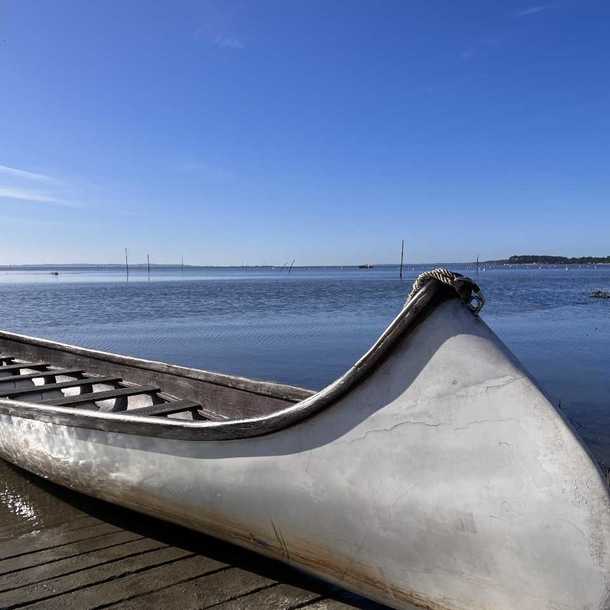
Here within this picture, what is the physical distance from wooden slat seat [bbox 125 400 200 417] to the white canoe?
145 cm

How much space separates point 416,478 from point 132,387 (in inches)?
182

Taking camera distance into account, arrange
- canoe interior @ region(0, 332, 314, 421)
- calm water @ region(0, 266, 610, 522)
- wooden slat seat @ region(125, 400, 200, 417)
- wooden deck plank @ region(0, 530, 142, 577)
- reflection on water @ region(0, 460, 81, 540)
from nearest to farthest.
A: wooden deck plank @ region(0, 530, 142, 577), reflection on water @ region(0, 460, 81, 540), wooden slat seat @ region(125, 400, 200, 417), canoe interior @ region(0, 332, 314, 421), calm water @ region(0, 266, 610, 522)

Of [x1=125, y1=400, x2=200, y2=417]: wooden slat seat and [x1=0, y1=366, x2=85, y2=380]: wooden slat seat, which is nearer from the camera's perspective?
[x1=125, y1=400, x2=200, y2=417]: wooden slat seat

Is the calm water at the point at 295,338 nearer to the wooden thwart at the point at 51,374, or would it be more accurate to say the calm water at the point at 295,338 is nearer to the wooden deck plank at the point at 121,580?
the wooden deck plank at the point at 121,580

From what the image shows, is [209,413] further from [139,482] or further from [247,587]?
[247,587]

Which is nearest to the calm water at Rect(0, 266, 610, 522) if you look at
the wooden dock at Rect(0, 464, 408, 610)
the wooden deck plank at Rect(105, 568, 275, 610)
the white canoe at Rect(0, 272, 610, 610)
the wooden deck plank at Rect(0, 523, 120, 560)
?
the wooden deck plank at Rect(0, 523, 120, 560)

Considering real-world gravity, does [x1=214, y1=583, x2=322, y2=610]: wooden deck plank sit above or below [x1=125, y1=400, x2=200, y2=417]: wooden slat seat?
below

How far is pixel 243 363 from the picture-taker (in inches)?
493

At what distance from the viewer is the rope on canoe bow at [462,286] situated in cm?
251

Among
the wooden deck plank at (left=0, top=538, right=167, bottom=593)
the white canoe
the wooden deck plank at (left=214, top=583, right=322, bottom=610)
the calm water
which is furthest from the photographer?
the calm water

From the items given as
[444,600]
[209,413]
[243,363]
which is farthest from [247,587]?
[243,363]

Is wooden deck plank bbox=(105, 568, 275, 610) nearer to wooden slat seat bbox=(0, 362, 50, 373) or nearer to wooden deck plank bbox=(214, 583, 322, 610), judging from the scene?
wooden deck plank bbox=(214, 583, 322, 610)

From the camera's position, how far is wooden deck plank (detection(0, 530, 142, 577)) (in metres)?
3.48

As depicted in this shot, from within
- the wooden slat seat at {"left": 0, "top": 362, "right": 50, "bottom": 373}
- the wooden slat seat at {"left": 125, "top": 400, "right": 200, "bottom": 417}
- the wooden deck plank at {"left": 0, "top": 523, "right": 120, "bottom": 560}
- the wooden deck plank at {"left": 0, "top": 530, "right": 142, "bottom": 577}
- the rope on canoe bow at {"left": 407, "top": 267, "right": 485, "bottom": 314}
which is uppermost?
the rope on canoe bow at {"left": 407, "top": 267, "right": 485, "bottom": 314}
